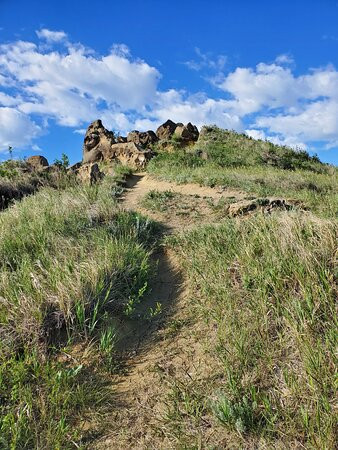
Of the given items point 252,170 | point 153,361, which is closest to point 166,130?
point 252,170

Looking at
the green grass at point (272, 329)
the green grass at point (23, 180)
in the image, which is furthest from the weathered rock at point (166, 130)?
the green grass at point (272, 329)

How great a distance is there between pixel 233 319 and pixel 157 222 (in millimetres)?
4363

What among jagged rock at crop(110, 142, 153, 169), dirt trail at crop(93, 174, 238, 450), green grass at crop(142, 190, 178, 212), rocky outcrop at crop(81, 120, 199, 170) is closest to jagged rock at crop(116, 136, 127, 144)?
rocky outcrop at crop(81, 120, 199, 170)

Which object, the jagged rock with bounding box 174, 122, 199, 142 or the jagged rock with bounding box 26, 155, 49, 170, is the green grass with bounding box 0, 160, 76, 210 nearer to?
the jagged rock with bounding box 26, 155, 49, 170

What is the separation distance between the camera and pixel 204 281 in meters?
4.64

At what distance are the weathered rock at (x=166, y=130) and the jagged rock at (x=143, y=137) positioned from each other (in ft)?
2.09

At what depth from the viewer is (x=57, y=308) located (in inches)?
Result: 162

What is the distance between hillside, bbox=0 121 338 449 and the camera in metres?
2.74

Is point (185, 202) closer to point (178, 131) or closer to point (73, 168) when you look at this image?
point (73, 168)

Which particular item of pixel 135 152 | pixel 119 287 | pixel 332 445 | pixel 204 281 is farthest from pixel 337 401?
pixel 135 152

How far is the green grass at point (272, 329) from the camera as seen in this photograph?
2.63 metres

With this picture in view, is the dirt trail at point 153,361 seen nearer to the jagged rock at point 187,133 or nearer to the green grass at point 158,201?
the green grass at point 158,201

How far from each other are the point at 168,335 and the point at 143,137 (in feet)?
67.5

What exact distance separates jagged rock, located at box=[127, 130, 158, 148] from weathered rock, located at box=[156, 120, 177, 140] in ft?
2.09
